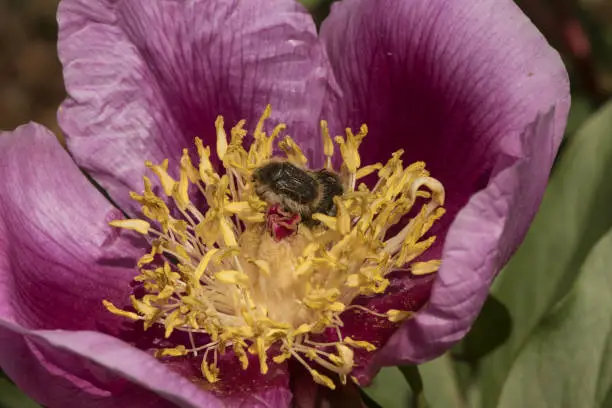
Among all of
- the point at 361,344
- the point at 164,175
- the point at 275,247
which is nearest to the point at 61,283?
the point at 164,175

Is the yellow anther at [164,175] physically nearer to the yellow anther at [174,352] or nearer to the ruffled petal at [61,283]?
the ruffled petal at [61,283]

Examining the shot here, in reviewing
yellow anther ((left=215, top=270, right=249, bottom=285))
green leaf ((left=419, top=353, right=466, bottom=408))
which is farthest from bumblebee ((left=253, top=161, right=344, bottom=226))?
green leaf ((left=419, top=353, right=466, bottom=408))

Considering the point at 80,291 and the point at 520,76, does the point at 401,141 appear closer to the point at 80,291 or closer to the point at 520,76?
the point at 520,76

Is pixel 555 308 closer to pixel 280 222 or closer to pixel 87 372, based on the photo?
pixel 280 222

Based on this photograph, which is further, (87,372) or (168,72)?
(168,72)

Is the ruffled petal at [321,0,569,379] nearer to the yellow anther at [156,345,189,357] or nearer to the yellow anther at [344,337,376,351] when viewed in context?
the yellow anther at [344,337,376,351]

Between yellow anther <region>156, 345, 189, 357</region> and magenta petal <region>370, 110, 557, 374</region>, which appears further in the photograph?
yellow anther <region>156, 345, 189, 357</region>

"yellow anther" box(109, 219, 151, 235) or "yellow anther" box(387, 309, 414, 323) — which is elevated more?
"yellow anther" box(109, 219, 151, 235)
